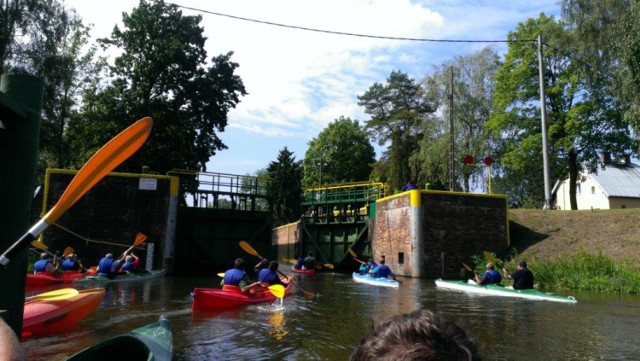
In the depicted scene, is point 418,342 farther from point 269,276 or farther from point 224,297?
point 269,276

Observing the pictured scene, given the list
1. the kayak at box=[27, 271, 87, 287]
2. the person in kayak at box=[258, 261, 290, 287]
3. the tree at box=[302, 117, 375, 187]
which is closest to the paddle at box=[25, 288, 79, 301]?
the person in kayak at box=[258, 261, 290, 287]

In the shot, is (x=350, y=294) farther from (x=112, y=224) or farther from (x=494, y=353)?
(x=112, y=224)

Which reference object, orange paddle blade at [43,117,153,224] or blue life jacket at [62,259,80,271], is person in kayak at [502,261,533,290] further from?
blue life jacket at [62,259,80,271]

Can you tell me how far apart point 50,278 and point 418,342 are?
17359 millimetres

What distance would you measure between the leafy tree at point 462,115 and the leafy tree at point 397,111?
23.1 feet

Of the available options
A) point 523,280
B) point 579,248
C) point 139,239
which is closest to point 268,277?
point 523,280

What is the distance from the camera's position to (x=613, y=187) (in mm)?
43188

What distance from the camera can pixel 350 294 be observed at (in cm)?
1625

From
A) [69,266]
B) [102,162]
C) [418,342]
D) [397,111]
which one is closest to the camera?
[418,342]

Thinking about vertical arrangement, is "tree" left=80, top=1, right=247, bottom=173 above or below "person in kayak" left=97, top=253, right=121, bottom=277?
above

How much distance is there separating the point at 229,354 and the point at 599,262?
1492 cm

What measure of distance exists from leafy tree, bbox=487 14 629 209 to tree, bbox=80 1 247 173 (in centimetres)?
1906

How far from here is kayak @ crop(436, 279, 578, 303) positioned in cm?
1367

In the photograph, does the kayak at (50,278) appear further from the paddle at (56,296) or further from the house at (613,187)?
the house at (613,187)
